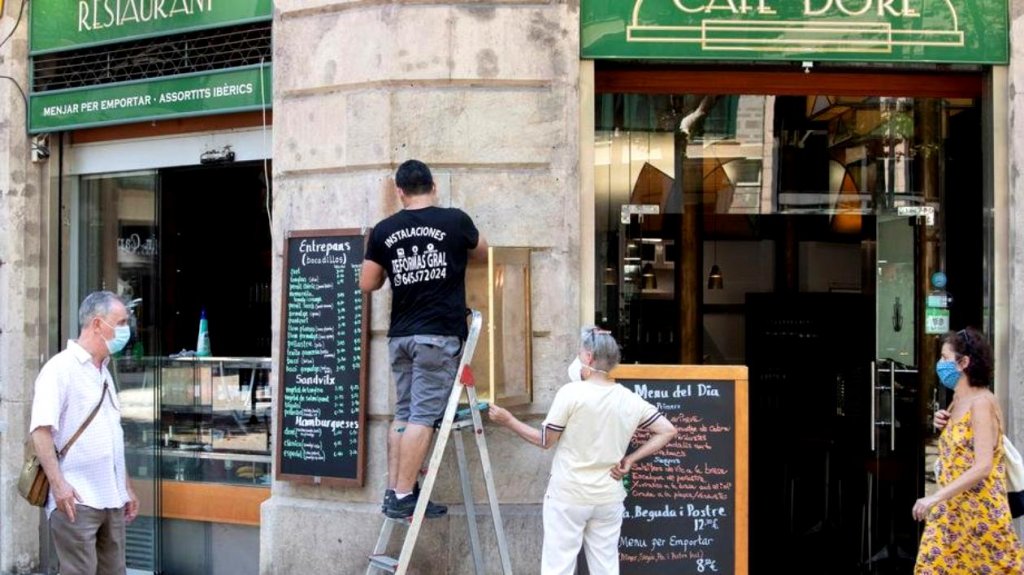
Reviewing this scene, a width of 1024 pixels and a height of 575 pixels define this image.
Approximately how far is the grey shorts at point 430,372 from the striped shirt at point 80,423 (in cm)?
144

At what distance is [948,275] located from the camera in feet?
26.6

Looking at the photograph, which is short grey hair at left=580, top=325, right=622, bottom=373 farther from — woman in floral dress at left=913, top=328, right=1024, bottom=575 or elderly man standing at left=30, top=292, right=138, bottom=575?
elderly man standing at left=30, top=292, right=138, bottom=575

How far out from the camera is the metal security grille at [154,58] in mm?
8000

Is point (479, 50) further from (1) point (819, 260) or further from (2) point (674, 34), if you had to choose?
(1) point (819, 260)

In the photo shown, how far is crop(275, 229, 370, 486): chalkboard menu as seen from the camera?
23.0ft

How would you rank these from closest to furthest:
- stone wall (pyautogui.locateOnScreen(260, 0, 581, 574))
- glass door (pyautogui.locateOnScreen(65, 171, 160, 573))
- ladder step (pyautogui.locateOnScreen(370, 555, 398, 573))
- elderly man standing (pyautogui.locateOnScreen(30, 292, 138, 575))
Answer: elderly man standing (pyautogui.locateOnScreen(30, 292, 138, 575)) < ladder step (pyautogui.locateOnScreen(370, 555, 398, 573)) < stone wall (pyautogui.locateOnScreen(260, 0, 581, 574)) < glass door (pyautogui.locateOnScreen(65, 171, 160, 573))

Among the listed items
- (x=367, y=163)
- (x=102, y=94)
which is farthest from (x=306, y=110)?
(x=102, y=94)

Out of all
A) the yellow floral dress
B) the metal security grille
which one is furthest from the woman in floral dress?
the metal security grille

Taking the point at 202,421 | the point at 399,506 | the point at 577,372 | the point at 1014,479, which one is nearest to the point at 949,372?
the point at 1014,479

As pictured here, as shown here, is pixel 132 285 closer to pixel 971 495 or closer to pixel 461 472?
pixel 461 472

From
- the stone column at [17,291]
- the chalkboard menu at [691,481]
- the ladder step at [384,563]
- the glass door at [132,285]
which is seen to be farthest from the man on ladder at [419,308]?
the stone column at [17,291]

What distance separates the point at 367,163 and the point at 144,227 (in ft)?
8.50

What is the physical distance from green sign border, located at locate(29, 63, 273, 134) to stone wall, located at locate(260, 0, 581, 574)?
1047 mm

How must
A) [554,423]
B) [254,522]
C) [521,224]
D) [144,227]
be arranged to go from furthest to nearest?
[144,227], [254,522], [521,224], [554,423]
